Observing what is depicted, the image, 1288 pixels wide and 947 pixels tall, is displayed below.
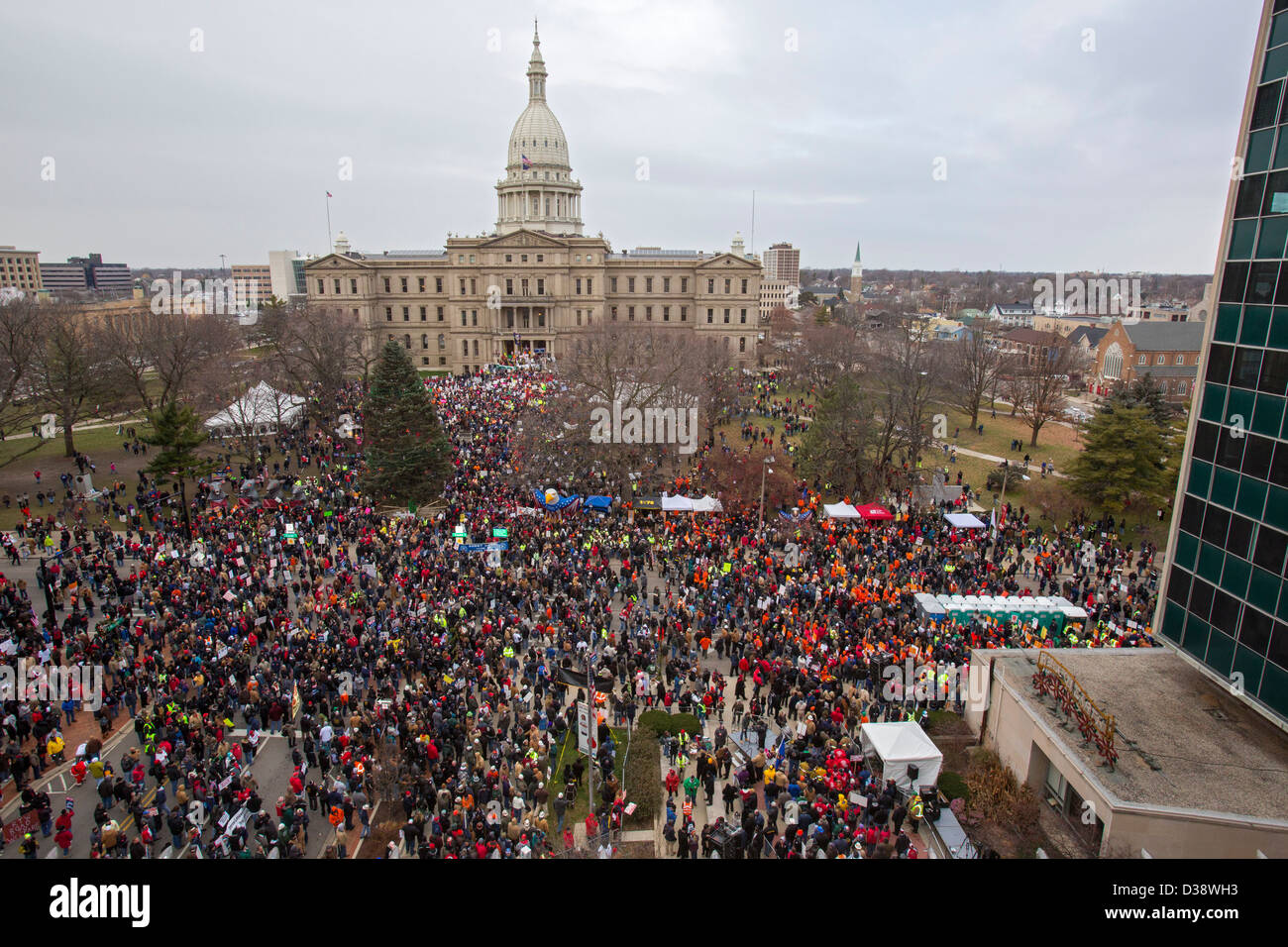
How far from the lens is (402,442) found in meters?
36.2

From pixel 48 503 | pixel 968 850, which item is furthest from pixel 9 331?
pixel 968 850

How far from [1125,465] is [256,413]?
140ft

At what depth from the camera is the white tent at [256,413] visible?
130 feet

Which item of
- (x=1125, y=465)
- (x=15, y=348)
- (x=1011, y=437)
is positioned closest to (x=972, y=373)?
(x=1011, y=437)

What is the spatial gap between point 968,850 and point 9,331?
4815 centimetres

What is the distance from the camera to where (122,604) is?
22.7 meters

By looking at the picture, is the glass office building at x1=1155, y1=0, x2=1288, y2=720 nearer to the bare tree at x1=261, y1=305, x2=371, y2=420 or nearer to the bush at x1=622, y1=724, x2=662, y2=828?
the bush at x1=622, y1=724, x2=662, y2=828

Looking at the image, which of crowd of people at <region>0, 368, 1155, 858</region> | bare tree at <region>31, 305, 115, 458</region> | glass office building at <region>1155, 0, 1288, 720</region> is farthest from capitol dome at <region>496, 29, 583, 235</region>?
glass office building at <region>1155, 0, 1288, 720</region>

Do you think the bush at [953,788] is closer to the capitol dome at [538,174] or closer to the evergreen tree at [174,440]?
the evergreen tree at [174,440]

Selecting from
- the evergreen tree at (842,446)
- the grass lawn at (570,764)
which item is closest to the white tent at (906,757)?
the grass lawn at (570,764)

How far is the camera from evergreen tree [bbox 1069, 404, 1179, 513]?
112 feet

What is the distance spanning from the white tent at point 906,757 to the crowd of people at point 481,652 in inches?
22.6

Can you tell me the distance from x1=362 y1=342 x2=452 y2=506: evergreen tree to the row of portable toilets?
76.7ft
